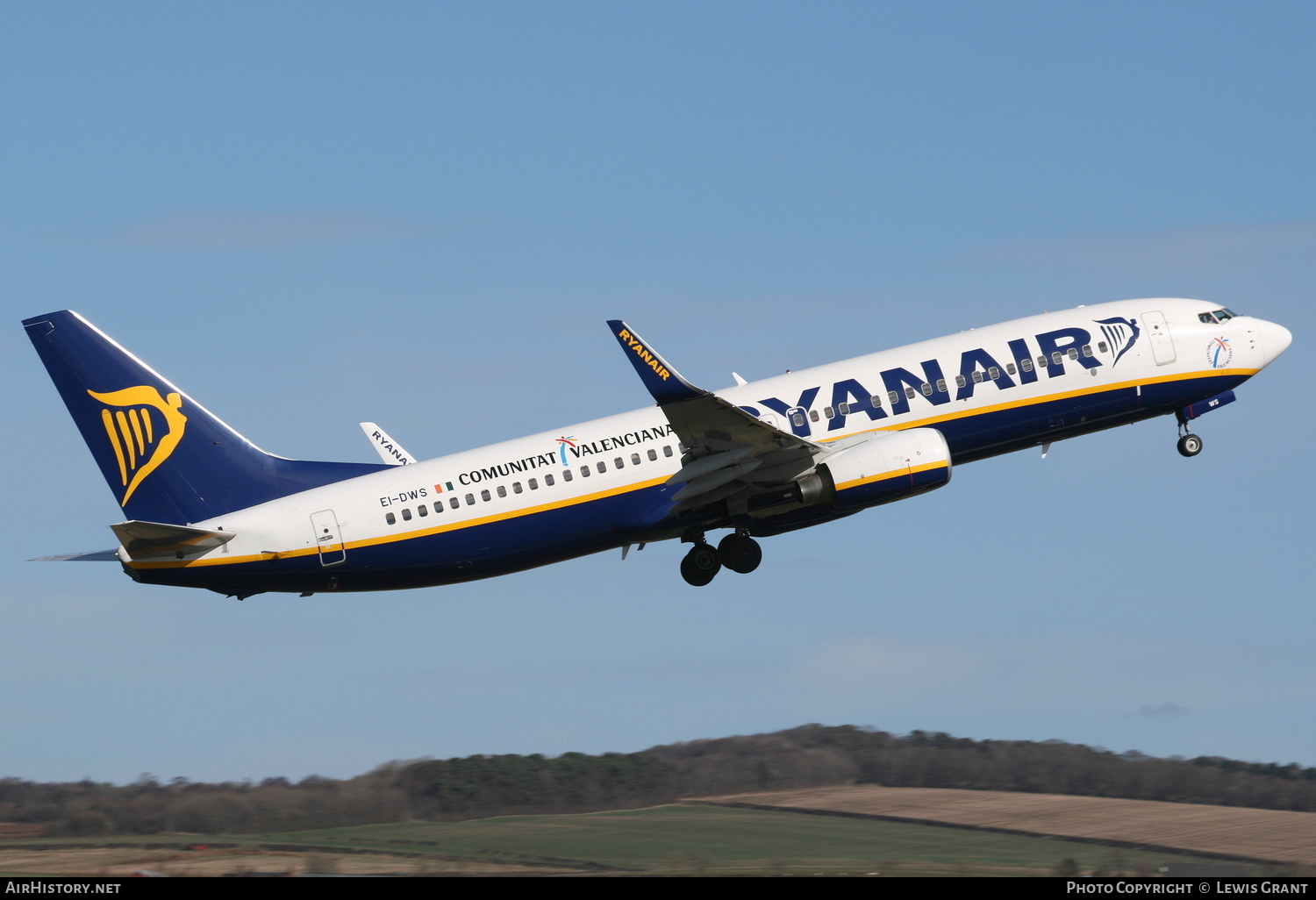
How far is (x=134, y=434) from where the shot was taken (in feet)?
149

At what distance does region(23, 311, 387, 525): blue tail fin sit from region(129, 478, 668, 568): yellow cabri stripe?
5.86 ft

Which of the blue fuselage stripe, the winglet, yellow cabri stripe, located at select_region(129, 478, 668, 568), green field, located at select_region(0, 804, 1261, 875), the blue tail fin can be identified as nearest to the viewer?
the winglet

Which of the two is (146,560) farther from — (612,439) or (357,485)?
(612,439)

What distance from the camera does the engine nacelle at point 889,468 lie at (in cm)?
4503

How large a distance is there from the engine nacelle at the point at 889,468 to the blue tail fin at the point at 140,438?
16.4 m

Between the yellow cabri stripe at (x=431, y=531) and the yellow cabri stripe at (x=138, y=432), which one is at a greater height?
the yellow cabri stripe at (x=138, y=432)

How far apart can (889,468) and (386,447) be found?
715 inches

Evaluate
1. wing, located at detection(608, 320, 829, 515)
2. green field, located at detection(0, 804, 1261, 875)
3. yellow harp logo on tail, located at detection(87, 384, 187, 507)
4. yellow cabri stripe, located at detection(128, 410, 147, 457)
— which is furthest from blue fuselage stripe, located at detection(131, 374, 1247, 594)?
green field, located at detection(0, 804, 1261, 875)

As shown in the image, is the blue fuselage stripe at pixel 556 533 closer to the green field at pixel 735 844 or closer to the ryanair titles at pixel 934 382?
the ryanair titles at pixel 934 382

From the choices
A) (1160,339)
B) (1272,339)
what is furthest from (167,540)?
(1272,339)

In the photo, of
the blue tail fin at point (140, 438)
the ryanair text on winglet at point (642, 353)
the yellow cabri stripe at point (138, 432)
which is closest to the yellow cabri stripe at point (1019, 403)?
the ryanair text on winglet at point (642, 353)

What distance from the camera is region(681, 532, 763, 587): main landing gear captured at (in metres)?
48.3

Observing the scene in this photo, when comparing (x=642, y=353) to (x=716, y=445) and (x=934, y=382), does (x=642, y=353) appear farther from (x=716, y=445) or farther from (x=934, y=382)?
(x=934, y=382)

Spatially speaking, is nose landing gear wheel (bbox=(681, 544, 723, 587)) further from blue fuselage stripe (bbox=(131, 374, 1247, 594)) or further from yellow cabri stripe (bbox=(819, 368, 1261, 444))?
yellow cabri stripe (bbox=(819, 368, 1261, 444))
